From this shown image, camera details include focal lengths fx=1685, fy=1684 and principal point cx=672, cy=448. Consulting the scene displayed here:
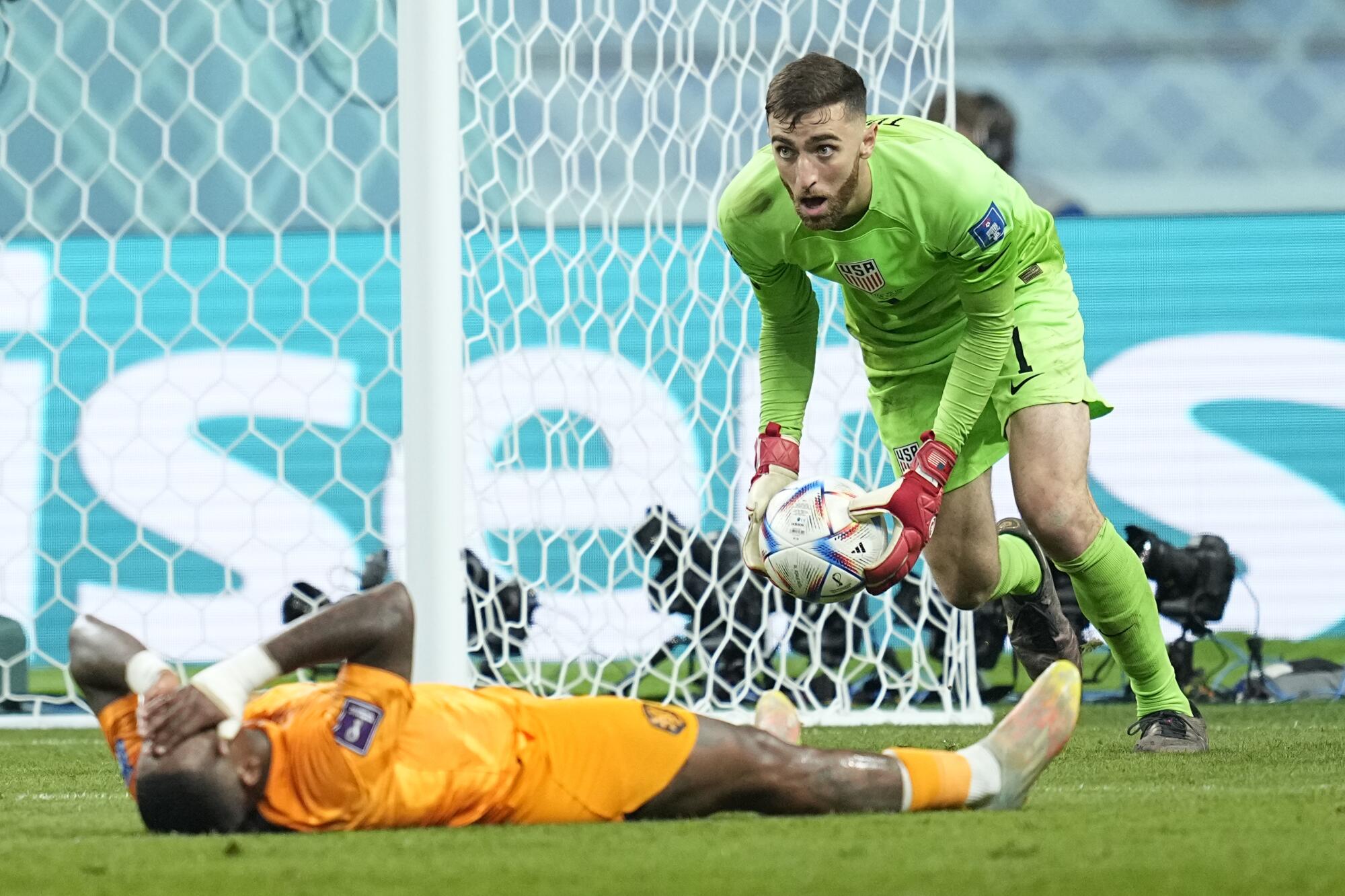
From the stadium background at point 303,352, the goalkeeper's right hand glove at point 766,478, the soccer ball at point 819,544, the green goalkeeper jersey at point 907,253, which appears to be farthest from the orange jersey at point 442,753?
the stadium background at point 303,352

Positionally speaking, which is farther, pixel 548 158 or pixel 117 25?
pixel 117 25

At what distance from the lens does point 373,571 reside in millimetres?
6543

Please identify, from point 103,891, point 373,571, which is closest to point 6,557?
point 373,571

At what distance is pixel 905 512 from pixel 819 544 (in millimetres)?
184

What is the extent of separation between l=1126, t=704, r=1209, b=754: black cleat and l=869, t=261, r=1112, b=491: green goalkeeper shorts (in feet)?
2.41

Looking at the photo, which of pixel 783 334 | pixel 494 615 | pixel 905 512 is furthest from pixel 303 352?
pixel 905 512

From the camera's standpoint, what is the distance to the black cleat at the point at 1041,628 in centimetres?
428

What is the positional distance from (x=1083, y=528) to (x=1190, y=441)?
382cm

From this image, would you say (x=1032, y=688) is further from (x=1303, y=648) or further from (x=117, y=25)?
(x=117, y=25)

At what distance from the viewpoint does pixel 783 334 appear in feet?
12.4

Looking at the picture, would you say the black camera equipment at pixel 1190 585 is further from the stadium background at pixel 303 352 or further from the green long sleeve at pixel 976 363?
the green long sleeve at pixel 976 363

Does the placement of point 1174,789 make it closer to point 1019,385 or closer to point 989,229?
point 1019,385

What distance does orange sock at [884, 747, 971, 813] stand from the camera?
270 cm

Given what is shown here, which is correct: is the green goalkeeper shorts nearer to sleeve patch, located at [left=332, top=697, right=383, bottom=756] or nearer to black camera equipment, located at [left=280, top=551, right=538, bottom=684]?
black camera equipment, located at [left=280, top=551, right=538, bottom=684]
